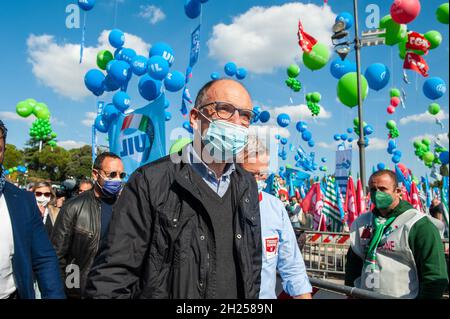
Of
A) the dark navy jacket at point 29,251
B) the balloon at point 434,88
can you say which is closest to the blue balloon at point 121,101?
the dark navy jacket at point 29,251

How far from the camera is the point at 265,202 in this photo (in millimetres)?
2092

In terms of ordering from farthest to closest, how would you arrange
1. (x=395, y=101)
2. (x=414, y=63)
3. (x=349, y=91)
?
1. (x=395, y=101)
2. (x=414, y=63)
3. (x=349, y=91)

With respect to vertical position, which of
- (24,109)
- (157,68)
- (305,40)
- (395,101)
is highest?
(24,109)

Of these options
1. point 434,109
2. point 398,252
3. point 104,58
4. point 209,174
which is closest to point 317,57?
point 104,58

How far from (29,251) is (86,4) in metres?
9.07

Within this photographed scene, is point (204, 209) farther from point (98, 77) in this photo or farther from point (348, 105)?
point (98, 77)

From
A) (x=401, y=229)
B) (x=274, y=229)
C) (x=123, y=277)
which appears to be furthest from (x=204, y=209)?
(x=401, y=229)

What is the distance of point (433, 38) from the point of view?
41.3 ft

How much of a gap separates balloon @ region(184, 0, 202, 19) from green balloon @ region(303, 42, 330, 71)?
3.78 meters

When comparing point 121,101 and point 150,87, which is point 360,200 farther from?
A: point 121,101

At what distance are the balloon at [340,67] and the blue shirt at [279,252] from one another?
970cm

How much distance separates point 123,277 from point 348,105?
9302 millimetres

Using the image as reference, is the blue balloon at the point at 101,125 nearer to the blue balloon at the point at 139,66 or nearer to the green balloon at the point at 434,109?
the blue balloon at the point at 139,66
